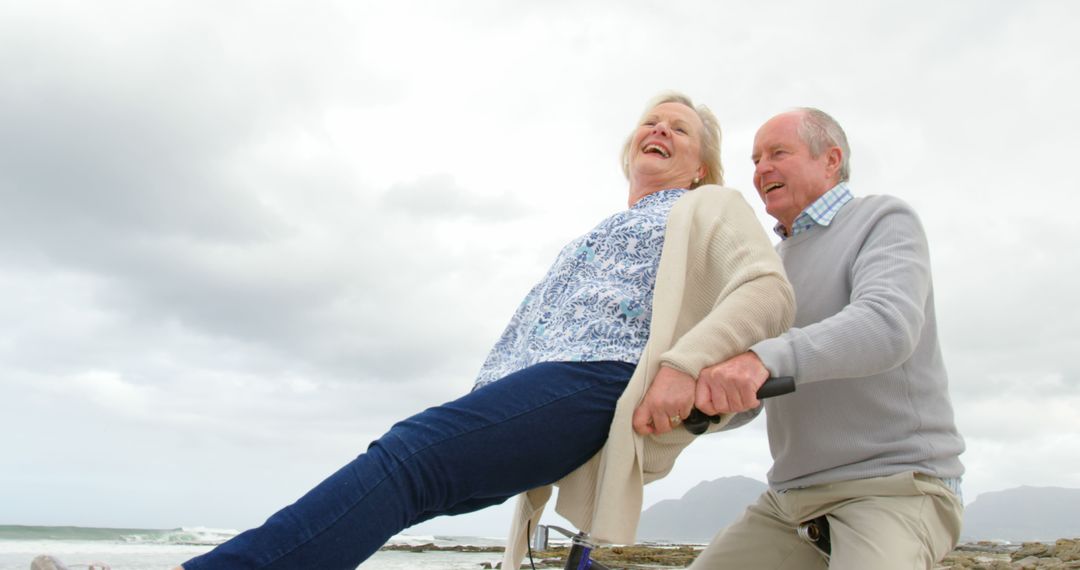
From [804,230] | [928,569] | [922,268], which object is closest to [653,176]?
[804,230]

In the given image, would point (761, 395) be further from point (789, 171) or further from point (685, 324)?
point (789, 171)

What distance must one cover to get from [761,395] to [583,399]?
1.43 ft

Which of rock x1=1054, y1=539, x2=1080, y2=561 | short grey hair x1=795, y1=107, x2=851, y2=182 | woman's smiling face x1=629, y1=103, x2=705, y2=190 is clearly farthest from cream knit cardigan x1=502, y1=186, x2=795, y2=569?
rock x1=1054, y1=539, x2=1080, y2=561

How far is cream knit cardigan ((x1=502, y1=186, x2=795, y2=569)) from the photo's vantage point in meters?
2.10

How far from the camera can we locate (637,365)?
218 centimetres

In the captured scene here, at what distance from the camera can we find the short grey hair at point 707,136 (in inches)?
120

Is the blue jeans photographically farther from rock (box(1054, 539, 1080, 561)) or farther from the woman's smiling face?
rock (box(1054, 539, 1080, 561))

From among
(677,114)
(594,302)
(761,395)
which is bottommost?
(761,395)

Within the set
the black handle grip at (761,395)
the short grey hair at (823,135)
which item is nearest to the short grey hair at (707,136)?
the short grey hair at (823,135)

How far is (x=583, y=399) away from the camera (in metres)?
2.08

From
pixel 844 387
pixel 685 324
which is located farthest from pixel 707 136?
pixel 844 387

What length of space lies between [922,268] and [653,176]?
92cm

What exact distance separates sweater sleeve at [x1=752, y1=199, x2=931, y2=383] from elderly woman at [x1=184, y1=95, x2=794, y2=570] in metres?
0.12

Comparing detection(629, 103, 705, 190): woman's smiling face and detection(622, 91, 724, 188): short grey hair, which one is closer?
detection(629, 103, 705, 190): woman's smiling face
